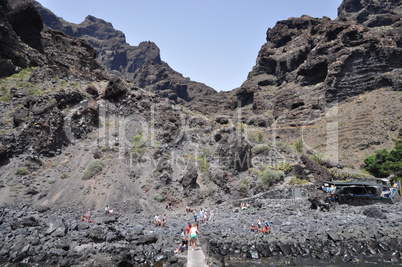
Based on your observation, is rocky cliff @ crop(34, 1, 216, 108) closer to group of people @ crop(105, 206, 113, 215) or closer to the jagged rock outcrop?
the jagged rock outcrop

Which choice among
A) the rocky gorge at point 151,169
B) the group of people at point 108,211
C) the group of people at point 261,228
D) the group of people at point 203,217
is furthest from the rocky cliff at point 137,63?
the group of people at point 261,228

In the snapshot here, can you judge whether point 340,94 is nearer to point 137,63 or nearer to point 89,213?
point 89,213

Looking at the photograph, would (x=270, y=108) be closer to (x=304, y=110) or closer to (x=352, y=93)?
(x=304, y=110)

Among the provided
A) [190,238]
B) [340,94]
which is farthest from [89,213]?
[340,94]

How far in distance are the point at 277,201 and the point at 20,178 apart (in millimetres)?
19157

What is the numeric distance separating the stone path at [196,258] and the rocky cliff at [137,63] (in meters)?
111

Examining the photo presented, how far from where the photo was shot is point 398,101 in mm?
42594

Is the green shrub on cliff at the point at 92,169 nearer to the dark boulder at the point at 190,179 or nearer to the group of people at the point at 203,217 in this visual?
the dark boulder at the point at 190,179

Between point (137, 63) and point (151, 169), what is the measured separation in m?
156

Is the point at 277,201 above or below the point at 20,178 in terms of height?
below

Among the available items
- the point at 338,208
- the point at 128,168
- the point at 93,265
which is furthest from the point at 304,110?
the point at 93,265

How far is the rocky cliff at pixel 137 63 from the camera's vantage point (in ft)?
416

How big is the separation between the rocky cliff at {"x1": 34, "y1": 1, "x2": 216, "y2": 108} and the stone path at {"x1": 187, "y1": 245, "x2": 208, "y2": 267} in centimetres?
11069

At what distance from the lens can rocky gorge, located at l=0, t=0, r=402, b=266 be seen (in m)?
12.0
